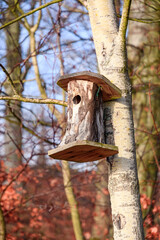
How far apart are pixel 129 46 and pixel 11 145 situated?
3.36 metres

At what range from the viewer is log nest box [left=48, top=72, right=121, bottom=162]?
255 centimetres

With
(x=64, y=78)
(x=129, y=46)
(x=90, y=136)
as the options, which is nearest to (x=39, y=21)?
(x=129, y=46)

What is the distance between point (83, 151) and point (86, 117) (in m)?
0.25

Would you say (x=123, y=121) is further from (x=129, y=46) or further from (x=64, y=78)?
(x=129, y=46)

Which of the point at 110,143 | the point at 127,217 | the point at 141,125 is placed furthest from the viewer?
the point at 141,125

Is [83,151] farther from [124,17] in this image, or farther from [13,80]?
[13,80]

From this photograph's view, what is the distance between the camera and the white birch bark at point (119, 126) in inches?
102

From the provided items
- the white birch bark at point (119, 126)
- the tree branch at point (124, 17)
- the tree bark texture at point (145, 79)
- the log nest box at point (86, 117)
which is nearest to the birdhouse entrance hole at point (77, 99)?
the log nest box at point (86, 117)

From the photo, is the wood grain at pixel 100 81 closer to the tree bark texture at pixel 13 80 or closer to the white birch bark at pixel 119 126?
the white birch bark at pixel 119 126

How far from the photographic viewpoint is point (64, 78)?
9.11ft

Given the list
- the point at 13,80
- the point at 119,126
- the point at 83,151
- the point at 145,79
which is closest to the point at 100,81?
the point at 119,126

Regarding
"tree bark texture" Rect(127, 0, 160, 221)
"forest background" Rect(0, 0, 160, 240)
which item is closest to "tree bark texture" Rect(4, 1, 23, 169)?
"forest background" Rect(0, 0, 160, 240)

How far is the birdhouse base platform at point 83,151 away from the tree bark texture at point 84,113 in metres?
0.08

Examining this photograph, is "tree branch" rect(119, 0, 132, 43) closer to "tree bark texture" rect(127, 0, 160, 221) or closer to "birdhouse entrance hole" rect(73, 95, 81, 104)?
"birdhouse entrance hole" rect(73, 95, 81, 104)
